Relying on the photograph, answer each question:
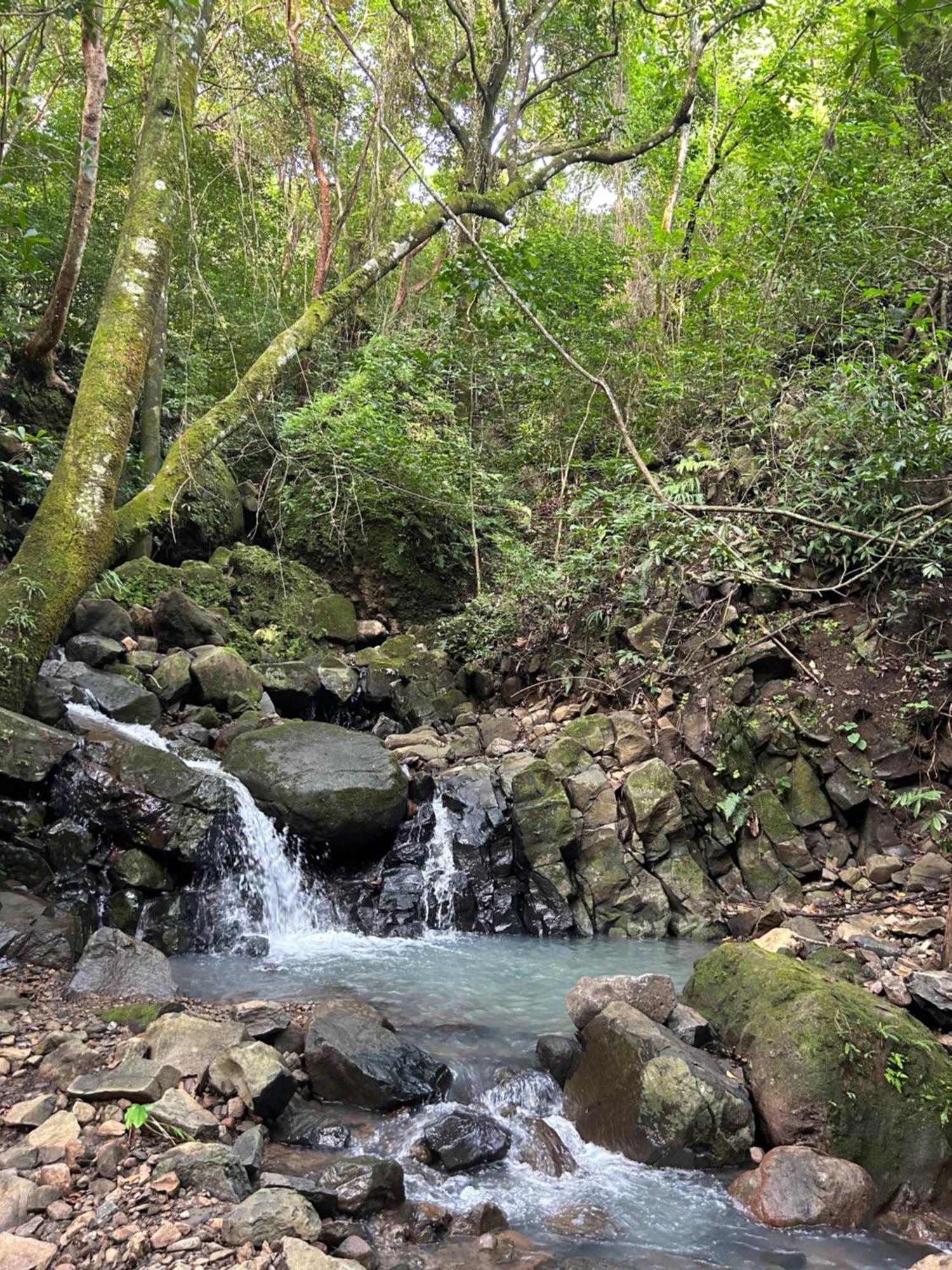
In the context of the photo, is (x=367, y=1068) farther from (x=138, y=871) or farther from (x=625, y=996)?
(x=138, y=871)

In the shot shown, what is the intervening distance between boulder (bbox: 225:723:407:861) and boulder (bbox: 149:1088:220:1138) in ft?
13.6

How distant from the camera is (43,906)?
514 centimetres

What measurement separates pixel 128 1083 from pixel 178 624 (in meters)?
7.28

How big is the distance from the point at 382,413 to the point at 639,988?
9.20 m

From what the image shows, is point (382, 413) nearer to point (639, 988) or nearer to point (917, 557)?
point (917, 557)

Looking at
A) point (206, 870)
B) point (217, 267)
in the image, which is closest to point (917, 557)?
point (206, 870)

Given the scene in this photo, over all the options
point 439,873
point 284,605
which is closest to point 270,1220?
point 439,873

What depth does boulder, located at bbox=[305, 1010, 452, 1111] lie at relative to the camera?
3955 mm

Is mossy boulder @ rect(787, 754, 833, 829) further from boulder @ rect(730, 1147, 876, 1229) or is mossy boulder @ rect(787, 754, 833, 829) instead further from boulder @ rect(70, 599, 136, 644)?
boulder @ rect(70, 599, 136, 644)

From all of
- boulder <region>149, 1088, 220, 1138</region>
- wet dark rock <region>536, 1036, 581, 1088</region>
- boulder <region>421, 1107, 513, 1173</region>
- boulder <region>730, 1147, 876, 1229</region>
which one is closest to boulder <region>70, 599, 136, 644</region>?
boulder <region>149, 1088, 220, 1138</region>

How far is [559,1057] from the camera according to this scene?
14.5 feet

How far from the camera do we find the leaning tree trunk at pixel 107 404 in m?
5.53

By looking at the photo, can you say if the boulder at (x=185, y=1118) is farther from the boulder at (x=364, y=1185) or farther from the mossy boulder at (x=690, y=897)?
the mossy boulder at (x=690, y=897)

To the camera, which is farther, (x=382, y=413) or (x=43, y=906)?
(x=382, y=413)
